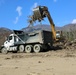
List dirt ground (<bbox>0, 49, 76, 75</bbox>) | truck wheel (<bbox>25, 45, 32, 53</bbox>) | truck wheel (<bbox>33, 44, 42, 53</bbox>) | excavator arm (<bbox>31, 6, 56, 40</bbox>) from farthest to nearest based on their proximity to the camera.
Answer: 1. excavator arm (<bbox>31, 6, 56, 40</bbox>)
2. truck wheel (<bbox>25, 45, 32, 53</bbox>)
3. truck wheel (<bbox>33, 44, 42, 53</bbox>)
4. dirt ground (<bbox>0, 49, 76, 75</bbox>)

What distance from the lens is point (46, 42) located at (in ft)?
107

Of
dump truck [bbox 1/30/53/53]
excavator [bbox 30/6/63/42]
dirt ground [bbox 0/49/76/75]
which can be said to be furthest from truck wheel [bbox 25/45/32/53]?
dirt ground [bbox 0/49/76/75]

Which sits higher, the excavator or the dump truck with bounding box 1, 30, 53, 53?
the excavator

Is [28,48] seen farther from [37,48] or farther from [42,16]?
[42,16]

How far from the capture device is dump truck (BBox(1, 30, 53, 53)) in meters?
31.9

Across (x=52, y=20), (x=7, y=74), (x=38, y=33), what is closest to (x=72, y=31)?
(x=52, y=20)

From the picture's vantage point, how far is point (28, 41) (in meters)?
32.8

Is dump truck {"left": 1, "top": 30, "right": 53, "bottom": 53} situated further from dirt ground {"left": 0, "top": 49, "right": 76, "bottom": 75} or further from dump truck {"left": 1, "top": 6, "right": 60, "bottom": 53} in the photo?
dirt ground {"left": 0, "top": 49, "right": 76, "bottom": 75}

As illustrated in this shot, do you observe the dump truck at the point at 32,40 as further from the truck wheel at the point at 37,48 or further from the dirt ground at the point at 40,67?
the dirt ground at the point at 40,67

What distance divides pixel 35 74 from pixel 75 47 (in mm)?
21702

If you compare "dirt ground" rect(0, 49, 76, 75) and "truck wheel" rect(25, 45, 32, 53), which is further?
"truck wheel" rect(25, 45, 32, 53)

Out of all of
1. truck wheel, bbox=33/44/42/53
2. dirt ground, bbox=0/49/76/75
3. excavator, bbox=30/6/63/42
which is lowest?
dirt ground, bbox=0/49/76/75

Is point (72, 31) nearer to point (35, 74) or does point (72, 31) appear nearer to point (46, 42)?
point (46, 42)

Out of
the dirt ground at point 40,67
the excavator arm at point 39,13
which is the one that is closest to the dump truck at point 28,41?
the excavator arm at point 39,13
